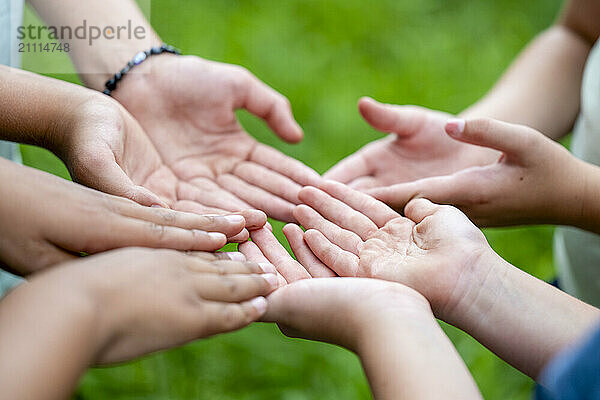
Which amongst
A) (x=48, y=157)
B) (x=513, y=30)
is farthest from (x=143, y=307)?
(x=513, y=30)

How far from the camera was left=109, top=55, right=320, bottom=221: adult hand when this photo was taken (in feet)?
4.28

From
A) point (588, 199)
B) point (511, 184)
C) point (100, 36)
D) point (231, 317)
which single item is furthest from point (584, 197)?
point (100, 36)

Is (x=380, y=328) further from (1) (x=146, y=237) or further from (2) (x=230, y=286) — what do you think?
(1) (x=146, y=237)

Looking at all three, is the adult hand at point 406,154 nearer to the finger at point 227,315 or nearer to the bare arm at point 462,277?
the bare arm at point 462,277

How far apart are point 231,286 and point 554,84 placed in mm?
974

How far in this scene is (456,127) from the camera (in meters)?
1.16

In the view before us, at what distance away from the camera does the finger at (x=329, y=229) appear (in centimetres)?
109

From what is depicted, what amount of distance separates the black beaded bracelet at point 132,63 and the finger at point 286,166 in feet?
1.02

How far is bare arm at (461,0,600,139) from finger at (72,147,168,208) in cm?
81

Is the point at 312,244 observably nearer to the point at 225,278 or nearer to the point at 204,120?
the point at 225,278

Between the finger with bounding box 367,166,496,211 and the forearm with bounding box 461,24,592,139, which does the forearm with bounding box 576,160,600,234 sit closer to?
the finger with bounding box 367,166,496,211

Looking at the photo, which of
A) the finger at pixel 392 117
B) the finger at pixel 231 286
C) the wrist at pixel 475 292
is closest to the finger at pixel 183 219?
the finger at pixel 231 286

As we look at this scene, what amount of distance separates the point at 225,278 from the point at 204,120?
0.62m

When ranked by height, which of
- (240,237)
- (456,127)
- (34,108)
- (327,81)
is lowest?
(327,81)
